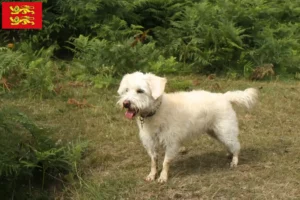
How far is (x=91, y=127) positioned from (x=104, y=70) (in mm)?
2189

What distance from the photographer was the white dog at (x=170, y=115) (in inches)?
179

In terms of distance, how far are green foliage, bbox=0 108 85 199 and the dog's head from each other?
1.05 m

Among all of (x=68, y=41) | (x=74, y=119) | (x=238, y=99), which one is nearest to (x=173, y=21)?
(x=68, y=41)

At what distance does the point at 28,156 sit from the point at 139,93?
1.49 metres

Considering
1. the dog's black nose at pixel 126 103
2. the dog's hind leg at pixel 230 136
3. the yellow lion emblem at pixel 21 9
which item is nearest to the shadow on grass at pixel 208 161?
the dog's hind leg at pixel 230 136

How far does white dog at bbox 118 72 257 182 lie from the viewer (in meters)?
4.55

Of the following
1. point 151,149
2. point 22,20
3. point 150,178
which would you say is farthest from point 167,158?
point 22,20

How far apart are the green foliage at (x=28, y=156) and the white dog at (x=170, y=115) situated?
3.13 ft

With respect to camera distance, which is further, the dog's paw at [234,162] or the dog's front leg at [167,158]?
the dog's paw at [234,162]

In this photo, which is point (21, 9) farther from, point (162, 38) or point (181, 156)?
point (181, 156)

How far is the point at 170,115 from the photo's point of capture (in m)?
4.87

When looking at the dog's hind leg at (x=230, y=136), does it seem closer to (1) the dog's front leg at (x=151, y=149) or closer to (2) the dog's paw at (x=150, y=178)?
(1) the dog's front leg at (x=151, y=149)

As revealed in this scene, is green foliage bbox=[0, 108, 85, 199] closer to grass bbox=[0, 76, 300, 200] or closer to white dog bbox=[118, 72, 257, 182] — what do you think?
grass bbox=[0, 76, 300, 200]

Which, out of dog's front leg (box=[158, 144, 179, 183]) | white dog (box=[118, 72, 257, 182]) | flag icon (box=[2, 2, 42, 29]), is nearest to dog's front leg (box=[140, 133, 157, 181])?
white dog (box=[118, 72, 257, 182])
